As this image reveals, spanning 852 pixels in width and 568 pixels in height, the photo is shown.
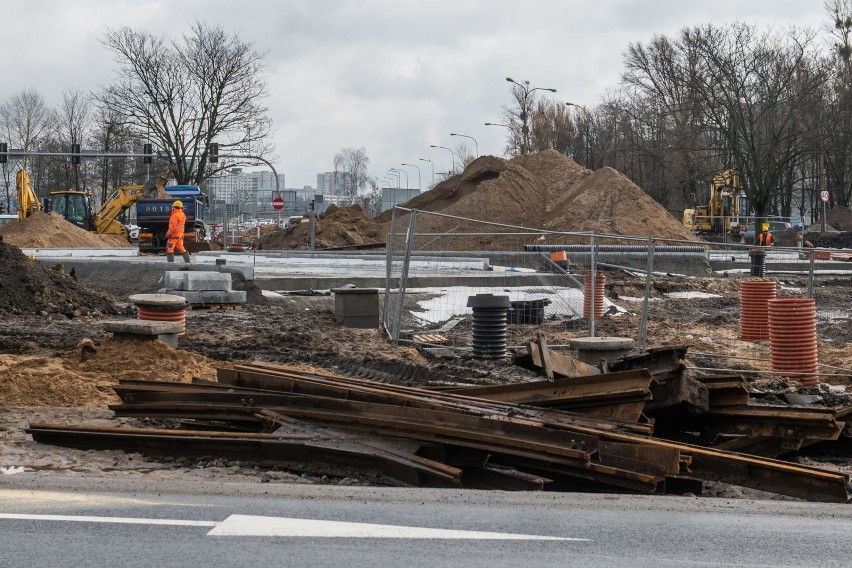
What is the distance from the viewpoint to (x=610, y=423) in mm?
7520

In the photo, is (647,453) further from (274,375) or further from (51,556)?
(51,556)

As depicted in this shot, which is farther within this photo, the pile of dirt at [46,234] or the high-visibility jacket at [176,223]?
the pile of dirt at [46,234]

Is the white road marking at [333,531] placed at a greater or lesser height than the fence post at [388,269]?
lesser

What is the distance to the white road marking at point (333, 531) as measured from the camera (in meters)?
5.40

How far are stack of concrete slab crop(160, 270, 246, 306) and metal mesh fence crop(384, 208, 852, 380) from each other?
3.86 meters

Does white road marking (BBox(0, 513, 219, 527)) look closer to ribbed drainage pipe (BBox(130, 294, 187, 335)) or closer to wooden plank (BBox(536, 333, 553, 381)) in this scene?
wooden plank (BBox(536, 333, 553, 381))

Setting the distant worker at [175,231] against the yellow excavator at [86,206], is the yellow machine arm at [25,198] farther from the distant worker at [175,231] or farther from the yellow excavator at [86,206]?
the distant worker at [175,231]

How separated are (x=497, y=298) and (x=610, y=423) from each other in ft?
19.0

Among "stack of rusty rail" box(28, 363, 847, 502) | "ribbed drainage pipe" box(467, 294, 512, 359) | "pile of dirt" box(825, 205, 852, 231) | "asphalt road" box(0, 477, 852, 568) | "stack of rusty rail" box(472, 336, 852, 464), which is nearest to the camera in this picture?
"asphalt road" box(0, 477, 852, 568)

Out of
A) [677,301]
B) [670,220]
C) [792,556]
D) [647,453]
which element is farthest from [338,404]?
[670,220]

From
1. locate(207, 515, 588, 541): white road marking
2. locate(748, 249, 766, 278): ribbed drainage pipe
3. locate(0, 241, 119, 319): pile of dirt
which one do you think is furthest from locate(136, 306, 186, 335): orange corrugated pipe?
locate(748, 249, 766, 278): ribbed drainage pipe

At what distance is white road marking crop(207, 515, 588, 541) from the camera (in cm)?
540

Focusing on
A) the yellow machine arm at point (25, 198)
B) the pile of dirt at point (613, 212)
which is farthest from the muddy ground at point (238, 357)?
the yellow machine arm at point (25, 198)

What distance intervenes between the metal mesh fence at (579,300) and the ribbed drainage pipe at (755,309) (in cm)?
10
